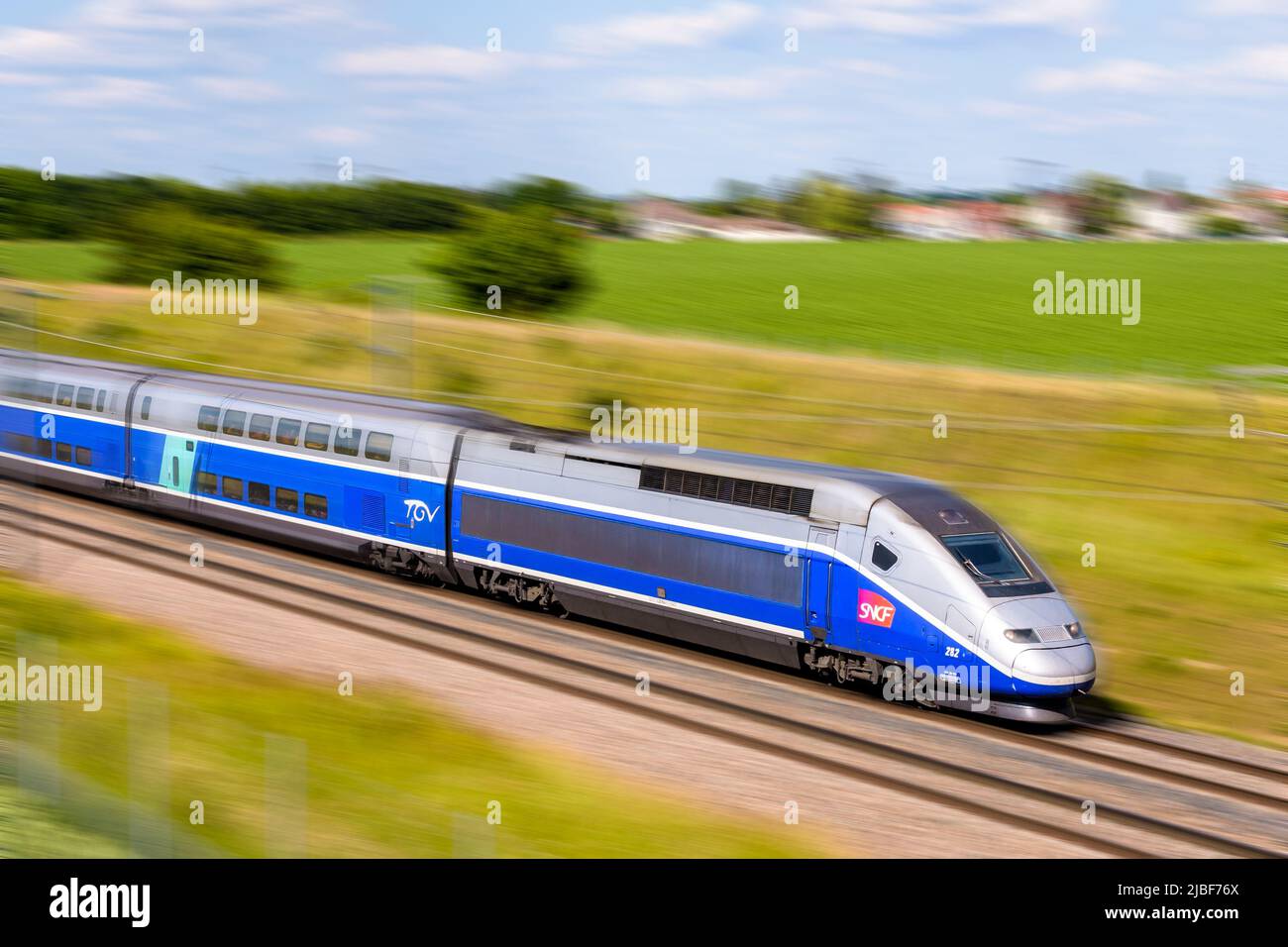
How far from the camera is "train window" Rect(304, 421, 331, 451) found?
1110 inches

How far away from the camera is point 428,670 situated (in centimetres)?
2005

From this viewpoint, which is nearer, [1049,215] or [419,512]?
[419,512]

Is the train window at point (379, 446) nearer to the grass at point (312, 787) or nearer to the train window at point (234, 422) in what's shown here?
the train window at point (234, 422)

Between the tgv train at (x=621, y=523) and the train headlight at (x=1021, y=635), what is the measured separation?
0.04 metres

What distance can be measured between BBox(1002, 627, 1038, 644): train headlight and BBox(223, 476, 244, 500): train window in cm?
1826

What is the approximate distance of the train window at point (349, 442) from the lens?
27.5 m

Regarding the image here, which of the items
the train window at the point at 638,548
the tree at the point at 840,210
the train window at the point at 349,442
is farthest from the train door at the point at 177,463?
the tree at the point at 840,210

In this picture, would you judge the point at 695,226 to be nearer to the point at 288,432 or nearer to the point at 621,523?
the point at 288,432

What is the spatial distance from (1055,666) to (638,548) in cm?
724

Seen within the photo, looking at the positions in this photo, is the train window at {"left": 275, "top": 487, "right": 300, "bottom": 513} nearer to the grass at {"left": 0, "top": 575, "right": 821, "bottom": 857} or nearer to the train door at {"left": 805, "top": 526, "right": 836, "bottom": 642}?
the grass at {"left": 0, "top": 575, "right": 821, "bottom": 857}

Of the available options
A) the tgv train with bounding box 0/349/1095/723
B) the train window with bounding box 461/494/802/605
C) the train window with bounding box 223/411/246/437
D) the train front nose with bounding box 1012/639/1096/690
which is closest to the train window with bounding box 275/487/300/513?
the tgv train with bounding box 0/349/1095/723

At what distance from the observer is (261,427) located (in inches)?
1161

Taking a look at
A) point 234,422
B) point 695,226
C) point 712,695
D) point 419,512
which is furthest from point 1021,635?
point 695,226
